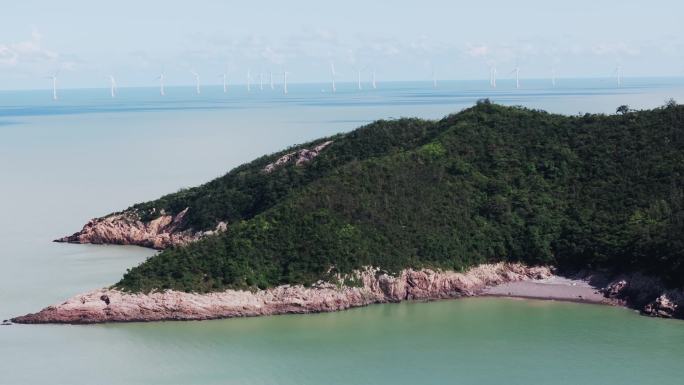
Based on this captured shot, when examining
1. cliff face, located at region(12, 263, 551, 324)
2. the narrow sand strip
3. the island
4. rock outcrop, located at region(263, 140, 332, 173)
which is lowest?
the narrow sand strip

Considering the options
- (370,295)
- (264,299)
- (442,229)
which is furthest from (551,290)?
(264,299)

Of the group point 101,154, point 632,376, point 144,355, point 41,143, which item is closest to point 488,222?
point 632,376

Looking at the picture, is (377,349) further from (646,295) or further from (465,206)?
(465,206)

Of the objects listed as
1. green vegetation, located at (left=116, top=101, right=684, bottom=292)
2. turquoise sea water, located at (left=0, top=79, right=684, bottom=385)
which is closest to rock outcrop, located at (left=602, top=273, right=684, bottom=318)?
green vegetation, located at (left=116, top=101, right=684, bottom=292)

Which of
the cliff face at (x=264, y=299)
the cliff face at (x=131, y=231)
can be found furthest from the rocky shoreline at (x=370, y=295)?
the cliff face at (x=131, y=231)

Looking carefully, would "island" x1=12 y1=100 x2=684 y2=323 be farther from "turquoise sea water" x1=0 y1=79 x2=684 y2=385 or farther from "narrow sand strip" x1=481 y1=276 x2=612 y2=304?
"turquoise sea water" x1=0 y1=79 x2=684 y2=385

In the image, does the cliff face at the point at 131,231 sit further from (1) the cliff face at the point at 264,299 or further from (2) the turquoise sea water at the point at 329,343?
(1) the cliff face at the point at 264,299

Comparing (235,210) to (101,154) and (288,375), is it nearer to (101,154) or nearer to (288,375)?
(288,375)
